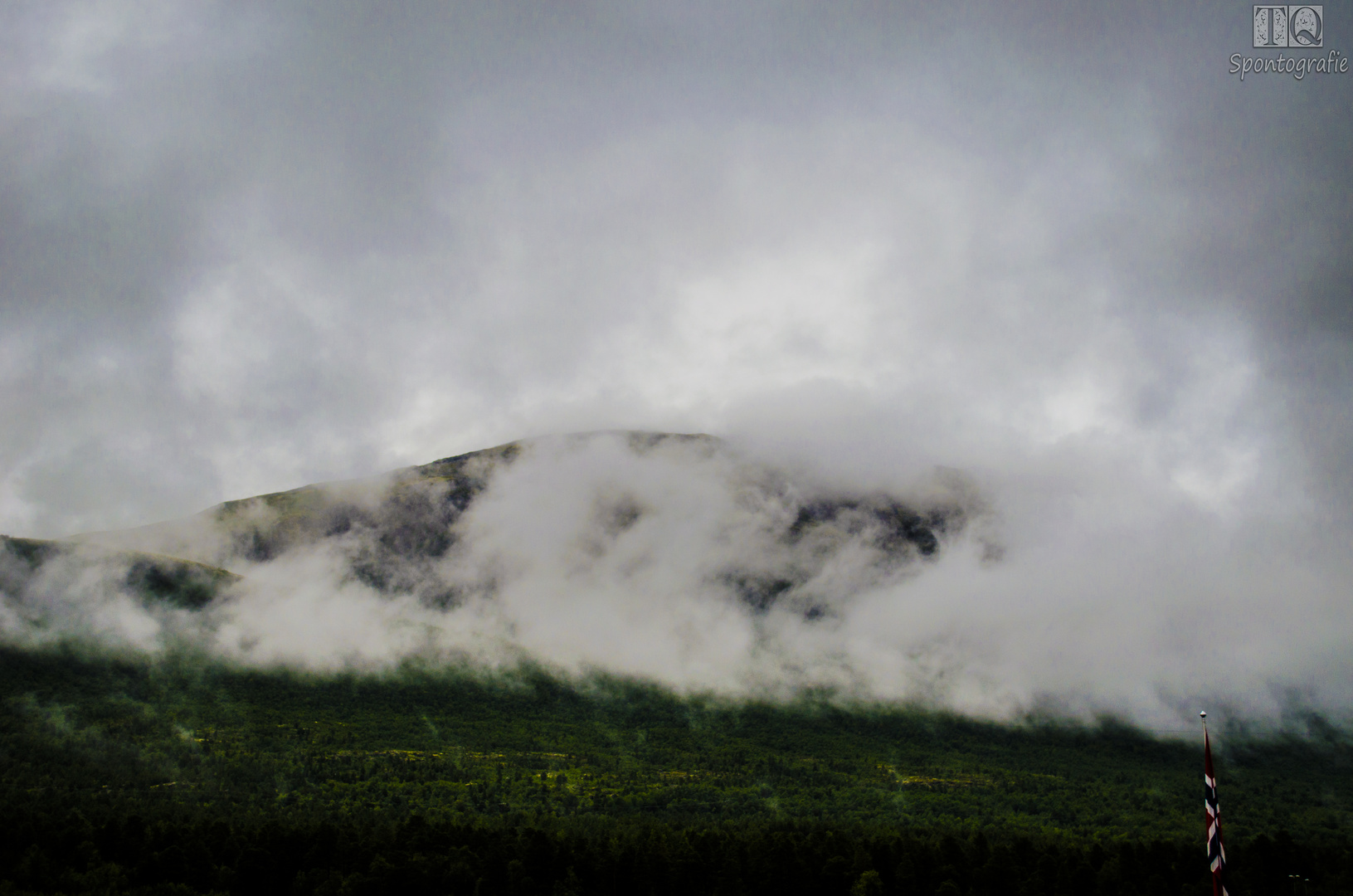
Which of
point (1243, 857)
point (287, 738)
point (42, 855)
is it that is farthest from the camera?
point (287, 738)

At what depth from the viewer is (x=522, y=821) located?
5561 inches

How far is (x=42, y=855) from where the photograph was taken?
286 ft

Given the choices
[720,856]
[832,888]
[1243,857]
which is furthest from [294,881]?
[1243,857]

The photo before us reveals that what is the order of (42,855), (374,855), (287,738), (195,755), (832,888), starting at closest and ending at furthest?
(42,855) < (374,855) < (832,888) < (195,755) < (287,738)

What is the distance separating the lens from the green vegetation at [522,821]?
3738 inches

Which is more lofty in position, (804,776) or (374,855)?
(374,855)

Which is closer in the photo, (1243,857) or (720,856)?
(720,856)

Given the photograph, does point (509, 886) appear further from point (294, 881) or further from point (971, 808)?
point (971, 808)

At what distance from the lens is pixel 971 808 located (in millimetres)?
170125

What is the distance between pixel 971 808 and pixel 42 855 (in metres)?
155

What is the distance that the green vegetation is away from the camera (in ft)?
311

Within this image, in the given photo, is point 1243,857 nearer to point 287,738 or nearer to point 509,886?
point 509,886

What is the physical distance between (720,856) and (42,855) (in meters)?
A: 75.3

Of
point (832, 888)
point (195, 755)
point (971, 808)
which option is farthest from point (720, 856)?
point (195, 755)
